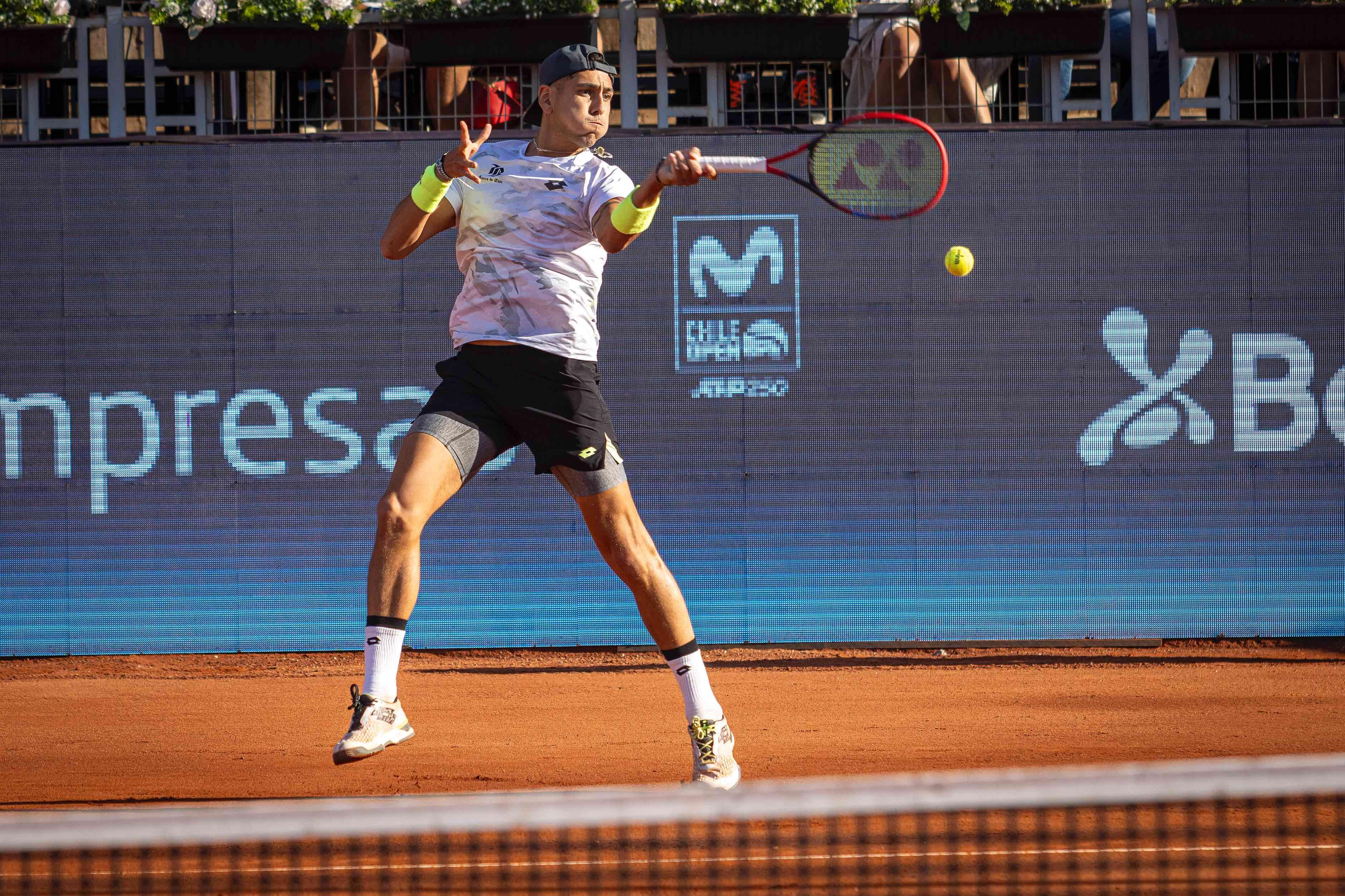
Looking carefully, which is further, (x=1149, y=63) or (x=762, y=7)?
(x=1149, y=63)

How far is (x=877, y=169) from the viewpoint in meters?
4.32

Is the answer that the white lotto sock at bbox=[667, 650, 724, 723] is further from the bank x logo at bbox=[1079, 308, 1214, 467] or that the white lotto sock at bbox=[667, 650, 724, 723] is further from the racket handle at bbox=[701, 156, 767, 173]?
the bank x logo at bbox=[1079, 308, 1214, 467]

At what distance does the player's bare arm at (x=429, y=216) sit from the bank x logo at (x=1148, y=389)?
14.9 ft

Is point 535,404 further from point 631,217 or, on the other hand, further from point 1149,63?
point 1149,63

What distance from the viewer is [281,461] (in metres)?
7.12

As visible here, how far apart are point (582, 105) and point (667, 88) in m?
3.95

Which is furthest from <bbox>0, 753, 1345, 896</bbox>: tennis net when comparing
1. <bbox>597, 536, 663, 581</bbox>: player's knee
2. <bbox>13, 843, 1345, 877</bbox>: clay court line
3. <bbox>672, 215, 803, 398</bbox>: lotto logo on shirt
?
<bbox>672, 215, 803, 398</bbox>: lotto logo on shirt

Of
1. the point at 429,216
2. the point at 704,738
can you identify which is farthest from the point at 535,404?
the point at 704,738

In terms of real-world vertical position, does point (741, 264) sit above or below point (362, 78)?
below

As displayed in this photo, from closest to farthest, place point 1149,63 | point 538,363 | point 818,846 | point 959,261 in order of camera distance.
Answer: point 818,846, point 538,363, point 959,261, point 1149,63

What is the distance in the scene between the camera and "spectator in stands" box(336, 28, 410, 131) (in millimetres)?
7391

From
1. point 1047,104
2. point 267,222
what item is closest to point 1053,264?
point 1047,104

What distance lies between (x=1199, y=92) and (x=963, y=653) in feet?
11.9

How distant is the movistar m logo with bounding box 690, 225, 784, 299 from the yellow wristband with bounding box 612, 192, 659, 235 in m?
3.75
